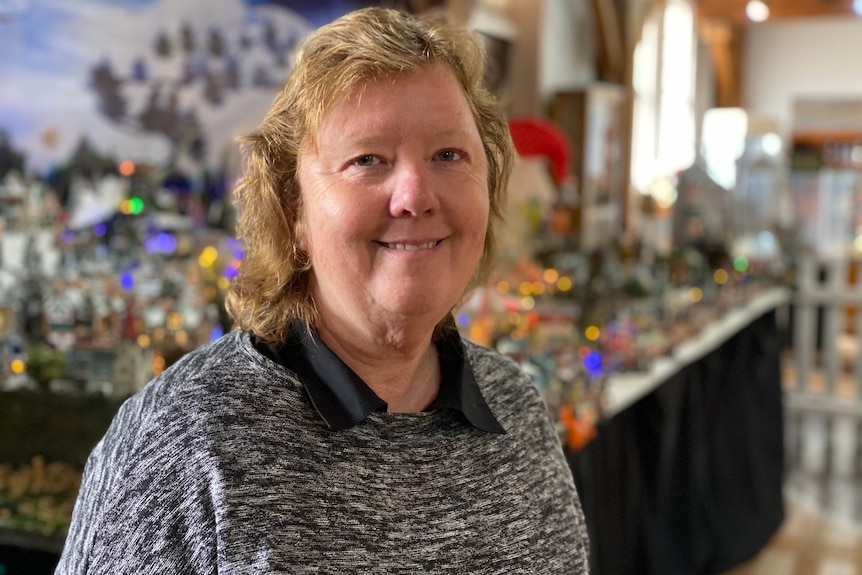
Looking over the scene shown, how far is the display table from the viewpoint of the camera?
3.05m

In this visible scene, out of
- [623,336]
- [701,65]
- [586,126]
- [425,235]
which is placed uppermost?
[701,65]

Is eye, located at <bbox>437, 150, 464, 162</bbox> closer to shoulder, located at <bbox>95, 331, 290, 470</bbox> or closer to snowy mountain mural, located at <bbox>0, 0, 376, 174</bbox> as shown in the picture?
shoulder, located at <bbox>95, 331, 290, 470</bbox>

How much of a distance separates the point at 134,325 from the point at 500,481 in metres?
1.66

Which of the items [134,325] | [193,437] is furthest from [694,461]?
[193,437]

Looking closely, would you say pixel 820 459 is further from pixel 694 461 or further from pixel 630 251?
pixel 694 461

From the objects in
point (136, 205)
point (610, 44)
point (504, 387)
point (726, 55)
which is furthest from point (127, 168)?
point (726, 55)

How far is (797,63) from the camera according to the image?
1307 centimetres

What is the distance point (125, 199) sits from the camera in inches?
145

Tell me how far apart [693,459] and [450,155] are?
3101 millimetres

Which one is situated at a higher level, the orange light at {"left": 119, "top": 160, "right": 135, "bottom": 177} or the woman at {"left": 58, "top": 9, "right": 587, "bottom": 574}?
the orange light at {"left": 119, "top": 160, "right": 135, "bottom": 177}

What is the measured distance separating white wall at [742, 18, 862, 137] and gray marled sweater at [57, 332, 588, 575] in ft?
40.3

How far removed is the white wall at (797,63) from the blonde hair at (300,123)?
40.2ft

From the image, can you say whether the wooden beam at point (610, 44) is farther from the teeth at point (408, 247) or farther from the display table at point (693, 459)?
the teeth at point (408, 247)

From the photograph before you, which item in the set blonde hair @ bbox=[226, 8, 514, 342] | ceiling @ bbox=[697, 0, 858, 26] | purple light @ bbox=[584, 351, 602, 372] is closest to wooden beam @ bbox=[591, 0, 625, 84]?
Answer: ceiling @ bbox=[697, 0, 858, 26]
